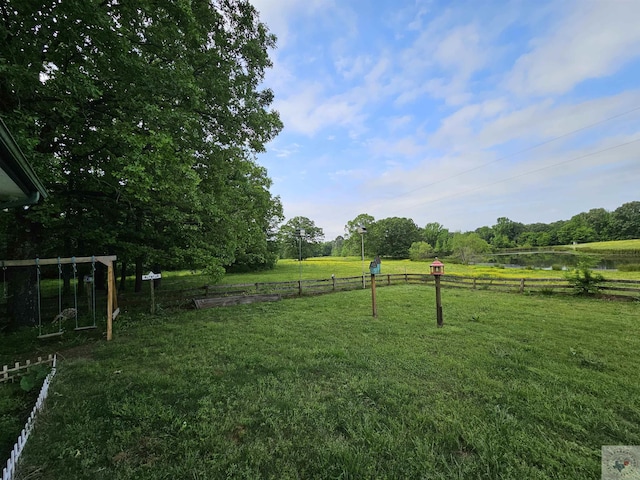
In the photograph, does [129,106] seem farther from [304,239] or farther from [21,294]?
[304,239]

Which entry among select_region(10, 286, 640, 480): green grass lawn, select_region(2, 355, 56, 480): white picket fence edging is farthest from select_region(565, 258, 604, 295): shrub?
select_region(2, 355, 56, 480): white picket fence edging

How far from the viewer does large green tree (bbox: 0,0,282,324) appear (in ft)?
16.4

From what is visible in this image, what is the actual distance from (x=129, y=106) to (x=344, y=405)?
746 cm

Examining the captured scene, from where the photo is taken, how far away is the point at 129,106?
604cm

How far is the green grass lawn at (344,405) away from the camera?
2475 mm

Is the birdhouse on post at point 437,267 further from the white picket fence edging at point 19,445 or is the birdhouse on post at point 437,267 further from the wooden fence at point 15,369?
the wooden fence at point 15,369

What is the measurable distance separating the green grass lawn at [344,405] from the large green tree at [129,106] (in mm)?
3819

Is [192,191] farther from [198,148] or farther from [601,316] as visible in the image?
[601,316]

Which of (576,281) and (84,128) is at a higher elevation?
(84,128)

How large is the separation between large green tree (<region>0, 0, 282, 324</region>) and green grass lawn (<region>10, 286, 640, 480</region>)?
382 centimetres

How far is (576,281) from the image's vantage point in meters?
11.6

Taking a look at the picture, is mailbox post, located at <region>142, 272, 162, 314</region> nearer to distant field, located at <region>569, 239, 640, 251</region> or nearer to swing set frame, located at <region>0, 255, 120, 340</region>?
swing set frame, located at <region>0, 255, 120, 340</region>

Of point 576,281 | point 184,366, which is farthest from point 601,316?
point 184,366

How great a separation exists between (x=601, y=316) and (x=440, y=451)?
30.5ft
